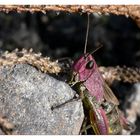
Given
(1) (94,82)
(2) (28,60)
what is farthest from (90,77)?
(2) (28,60)

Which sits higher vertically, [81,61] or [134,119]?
[81,61]

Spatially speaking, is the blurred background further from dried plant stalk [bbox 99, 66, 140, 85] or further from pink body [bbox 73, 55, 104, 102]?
pink body [bbox 73, 55, 104, 102]

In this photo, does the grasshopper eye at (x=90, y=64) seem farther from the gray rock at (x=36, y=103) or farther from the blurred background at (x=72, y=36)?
the blurred background at (x=72, y=36)

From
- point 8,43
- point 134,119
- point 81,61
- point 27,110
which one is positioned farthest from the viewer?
point 8,43

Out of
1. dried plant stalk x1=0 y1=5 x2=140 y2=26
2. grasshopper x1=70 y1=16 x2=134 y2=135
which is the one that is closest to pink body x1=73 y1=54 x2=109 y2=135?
grasshopper x1=70 y1=16 x2=134 y2=135

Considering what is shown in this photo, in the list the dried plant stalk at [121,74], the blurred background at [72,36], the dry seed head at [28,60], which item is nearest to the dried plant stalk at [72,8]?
the dry seed head at [28,60]
